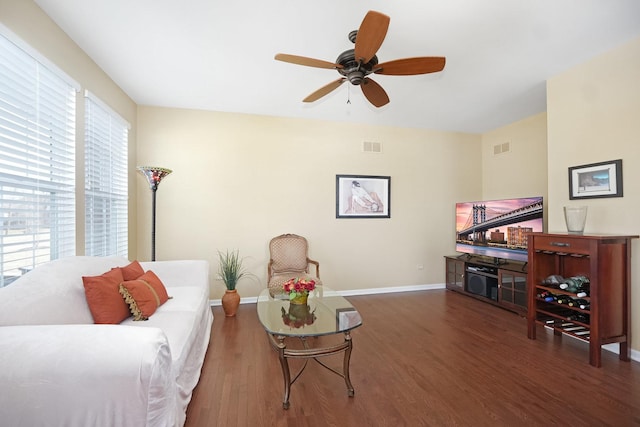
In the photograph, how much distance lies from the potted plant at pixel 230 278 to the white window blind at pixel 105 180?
117cm

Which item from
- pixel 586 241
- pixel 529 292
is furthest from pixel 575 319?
pixel 586 241

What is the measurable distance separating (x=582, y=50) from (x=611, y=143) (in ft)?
2.93

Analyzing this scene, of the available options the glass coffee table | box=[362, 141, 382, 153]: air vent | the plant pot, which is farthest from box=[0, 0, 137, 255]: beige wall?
box=[362, 141, 382, 153]: air vent

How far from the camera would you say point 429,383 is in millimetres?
2105

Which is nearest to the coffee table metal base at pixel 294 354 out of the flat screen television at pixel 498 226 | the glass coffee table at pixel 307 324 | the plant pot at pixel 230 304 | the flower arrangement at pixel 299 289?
the glass coffee table at pixel 307 324

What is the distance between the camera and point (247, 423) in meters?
1.70

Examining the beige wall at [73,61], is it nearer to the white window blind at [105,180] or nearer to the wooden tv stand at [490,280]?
the white window blind at [105,180]

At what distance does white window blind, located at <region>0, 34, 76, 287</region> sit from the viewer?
1746 mm

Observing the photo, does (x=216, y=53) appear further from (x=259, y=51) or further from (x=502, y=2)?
(x=502, y=2)

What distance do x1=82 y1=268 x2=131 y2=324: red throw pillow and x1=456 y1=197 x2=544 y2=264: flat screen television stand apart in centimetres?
422

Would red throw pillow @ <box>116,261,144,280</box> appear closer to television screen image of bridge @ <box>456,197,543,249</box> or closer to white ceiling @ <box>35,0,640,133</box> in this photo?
white ceiling @ <box>35,0,640,133</box>

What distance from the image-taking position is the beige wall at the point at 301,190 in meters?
3.86

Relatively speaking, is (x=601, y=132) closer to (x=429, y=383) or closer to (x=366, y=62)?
(x=366, y=62)

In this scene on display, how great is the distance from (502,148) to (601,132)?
2.10 m
